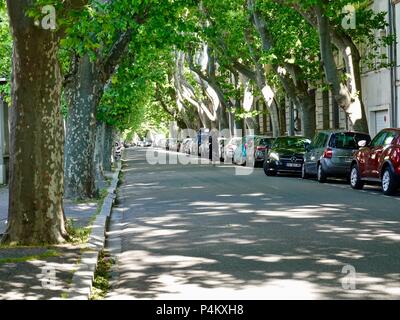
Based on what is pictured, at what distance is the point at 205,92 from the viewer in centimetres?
6119

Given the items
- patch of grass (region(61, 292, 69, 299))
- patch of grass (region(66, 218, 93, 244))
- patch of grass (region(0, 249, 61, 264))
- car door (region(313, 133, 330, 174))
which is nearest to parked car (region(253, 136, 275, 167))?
car door (region(313, 133, 330, 174))

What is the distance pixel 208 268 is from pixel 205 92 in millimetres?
52652

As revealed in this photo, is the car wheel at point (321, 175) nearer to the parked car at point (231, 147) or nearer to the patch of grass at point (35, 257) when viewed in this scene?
the patch of grass at point (35, 257)

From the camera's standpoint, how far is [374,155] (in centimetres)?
2012

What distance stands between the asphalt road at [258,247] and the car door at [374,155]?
1.35 m

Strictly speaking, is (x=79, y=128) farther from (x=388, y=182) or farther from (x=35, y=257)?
(x=35, y=257)

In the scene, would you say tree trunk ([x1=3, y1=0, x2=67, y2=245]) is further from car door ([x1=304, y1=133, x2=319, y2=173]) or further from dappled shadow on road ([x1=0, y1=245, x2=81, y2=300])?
car door ([x1=304, y1=133, x2=319, y2=173])

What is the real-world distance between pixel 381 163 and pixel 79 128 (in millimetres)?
7283

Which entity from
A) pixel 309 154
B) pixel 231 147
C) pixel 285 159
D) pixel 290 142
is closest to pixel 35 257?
pixel 309 154

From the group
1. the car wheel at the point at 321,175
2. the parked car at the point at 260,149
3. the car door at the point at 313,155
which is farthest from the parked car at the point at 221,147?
the car wheel at the point at 321,175

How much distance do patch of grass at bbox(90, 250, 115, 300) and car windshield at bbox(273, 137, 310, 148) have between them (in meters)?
20.4

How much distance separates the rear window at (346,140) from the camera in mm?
24531

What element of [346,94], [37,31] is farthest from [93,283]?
[346,94]

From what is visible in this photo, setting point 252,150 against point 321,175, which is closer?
point 321,175
